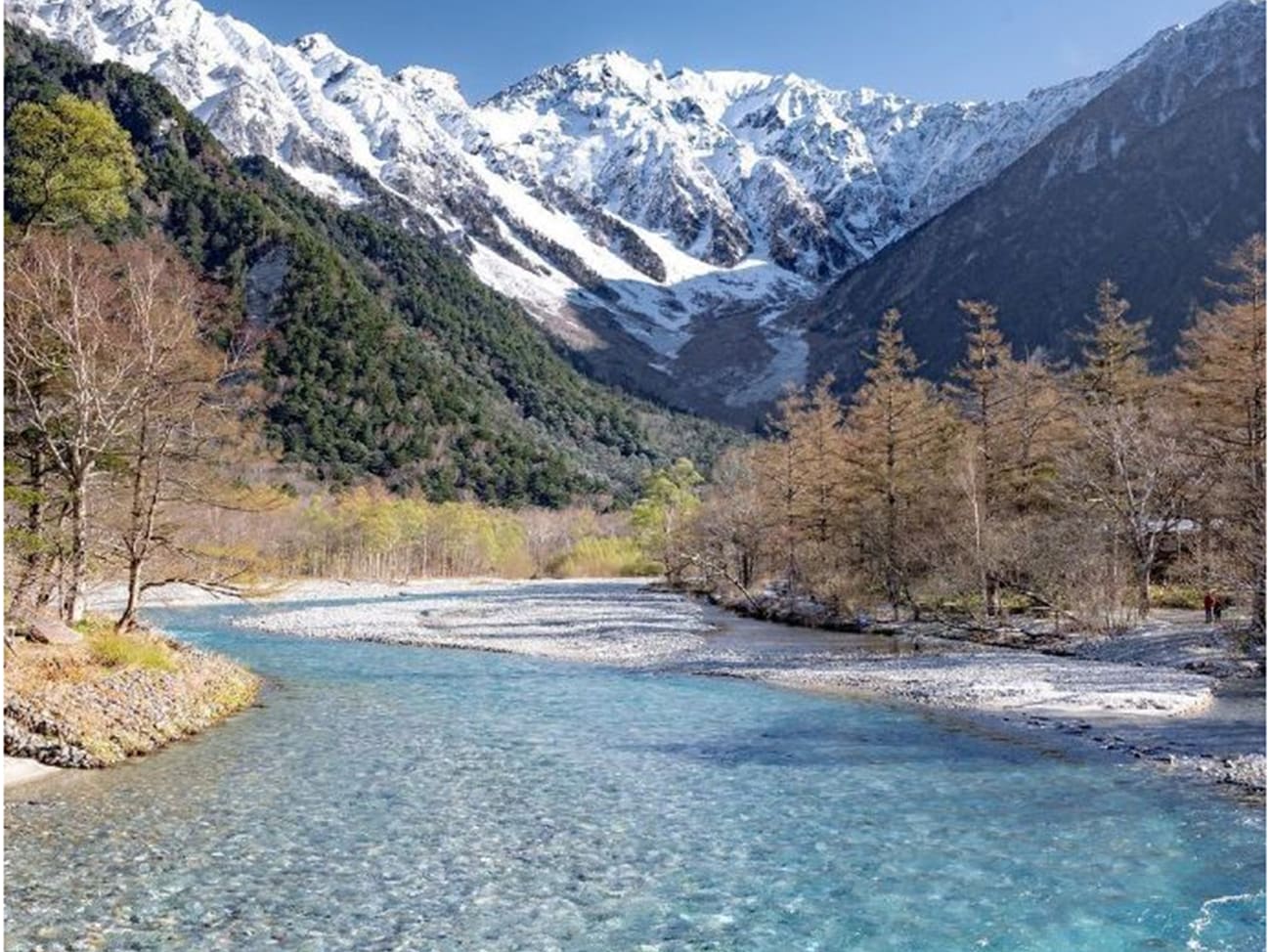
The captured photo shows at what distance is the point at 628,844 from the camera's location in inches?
456

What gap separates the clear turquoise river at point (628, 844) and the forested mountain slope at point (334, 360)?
4267 inches

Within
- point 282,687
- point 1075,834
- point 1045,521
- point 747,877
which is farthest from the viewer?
point 1045,521

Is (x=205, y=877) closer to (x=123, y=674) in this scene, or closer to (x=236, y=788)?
(x=236, y=788)

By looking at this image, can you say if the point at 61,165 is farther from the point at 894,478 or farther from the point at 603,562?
the point at 603,562

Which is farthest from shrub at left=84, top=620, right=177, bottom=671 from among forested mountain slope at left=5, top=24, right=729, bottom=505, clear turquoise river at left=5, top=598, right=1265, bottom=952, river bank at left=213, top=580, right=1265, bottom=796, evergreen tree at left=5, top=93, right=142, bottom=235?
forested mountain slope at left=5, top=24, right=729, bottom=505

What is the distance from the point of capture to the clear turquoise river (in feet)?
29.7

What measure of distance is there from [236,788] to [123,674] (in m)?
5.56

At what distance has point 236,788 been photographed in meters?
13.7

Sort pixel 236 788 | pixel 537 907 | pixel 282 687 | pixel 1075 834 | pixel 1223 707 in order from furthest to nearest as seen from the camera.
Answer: pixel 282 687 → pixel 1223 707 → pixel 236 788 → pixel 1075 834 → pixel 537 907

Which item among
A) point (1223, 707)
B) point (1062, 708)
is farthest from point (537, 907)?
point (1223, 707)

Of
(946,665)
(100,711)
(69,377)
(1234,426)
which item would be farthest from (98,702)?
(1234,426)

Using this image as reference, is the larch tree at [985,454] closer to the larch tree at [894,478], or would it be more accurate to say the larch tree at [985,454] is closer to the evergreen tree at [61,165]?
the larch tree at [894,478]

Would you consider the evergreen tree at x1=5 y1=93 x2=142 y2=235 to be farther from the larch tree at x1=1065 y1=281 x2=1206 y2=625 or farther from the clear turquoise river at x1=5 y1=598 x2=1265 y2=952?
A: the larch tree at x1=1065 y1=281 x2=1206 y2=625

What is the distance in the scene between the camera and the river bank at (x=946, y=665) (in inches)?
679
